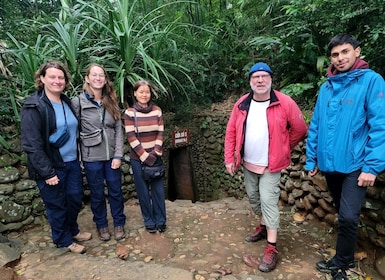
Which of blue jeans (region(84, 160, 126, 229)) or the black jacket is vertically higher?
the black jacket

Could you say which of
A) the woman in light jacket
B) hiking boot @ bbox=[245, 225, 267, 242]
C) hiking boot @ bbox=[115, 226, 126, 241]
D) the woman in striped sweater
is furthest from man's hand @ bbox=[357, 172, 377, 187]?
hiking boot @ bbox=[115, 226, 126, 241]

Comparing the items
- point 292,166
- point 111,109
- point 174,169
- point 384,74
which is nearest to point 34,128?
point 111,109

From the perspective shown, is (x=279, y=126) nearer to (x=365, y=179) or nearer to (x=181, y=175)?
(x=365, y=179)

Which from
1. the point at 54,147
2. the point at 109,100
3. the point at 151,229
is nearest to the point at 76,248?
the point at 151,229

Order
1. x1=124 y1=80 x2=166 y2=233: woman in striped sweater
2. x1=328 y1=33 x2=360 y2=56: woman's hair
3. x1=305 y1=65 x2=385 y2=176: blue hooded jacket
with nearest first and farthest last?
x1=305 y1=65 x2=385 y2=176: blue hooded jacket, x1=328 y1=33 x2=360 y2=56: woman's hair, x1=124 y1=80 x2=166 y2=233: woman in striped sweater

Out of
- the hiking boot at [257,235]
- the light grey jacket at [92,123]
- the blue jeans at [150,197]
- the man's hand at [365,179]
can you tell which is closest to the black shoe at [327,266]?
the hiking boot at [257,235]

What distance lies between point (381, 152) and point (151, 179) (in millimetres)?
1951

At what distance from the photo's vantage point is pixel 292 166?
12.1ft

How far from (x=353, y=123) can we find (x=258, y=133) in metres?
0.68

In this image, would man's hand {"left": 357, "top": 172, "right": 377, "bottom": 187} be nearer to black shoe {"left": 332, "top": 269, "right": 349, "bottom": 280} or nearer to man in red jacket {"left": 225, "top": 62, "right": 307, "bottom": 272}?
man in red jacket {"left": 225, "top": 62, "right": 307, "bottom": 272}

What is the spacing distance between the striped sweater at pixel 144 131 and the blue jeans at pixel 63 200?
54 cm

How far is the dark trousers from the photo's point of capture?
6.29ft

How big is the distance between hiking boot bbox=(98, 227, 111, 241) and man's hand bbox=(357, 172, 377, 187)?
2262 mm

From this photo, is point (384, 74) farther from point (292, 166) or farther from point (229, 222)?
point (229, 222)
